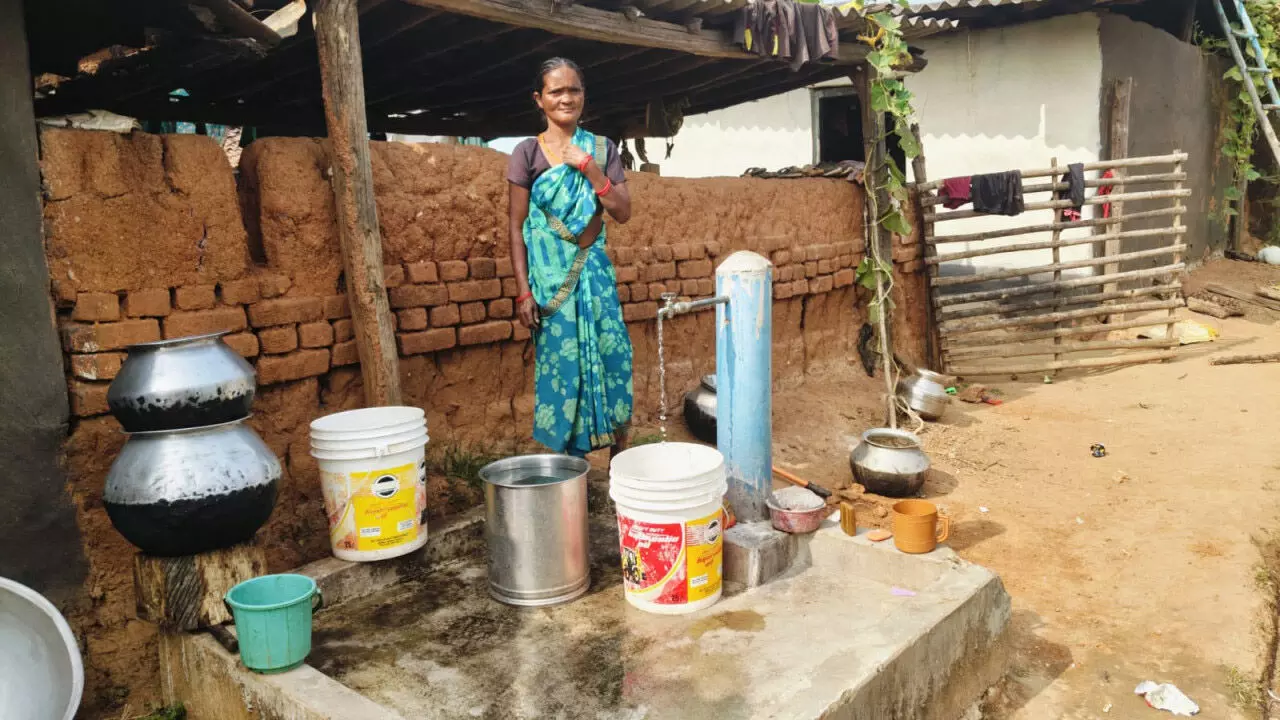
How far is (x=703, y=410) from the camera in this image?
5.02 m

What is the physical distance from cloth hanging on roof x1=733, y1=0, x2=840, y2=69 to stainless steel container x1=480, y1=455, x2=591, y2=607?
3.07m

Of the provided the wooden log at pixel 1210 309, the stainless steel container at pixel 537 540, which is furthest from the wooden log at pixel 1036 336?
the stainless steel container at pixel 537 540

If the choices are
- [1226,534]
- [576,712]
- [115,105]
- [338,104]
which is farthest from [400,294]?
[1226,534]

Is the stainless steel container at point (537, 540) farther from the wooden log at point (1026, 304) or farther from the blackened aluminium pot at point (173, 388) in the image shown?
the wooden log at point (1026, 304)

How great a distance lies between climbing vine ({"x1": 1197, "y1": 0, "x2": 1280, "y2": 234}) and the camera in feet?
34.4

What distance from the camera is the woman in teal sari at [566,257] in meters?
3.31

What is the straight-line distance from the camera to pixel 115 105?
5043 millimetres

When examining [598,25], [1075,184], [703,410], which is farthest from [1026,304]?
[598,25]

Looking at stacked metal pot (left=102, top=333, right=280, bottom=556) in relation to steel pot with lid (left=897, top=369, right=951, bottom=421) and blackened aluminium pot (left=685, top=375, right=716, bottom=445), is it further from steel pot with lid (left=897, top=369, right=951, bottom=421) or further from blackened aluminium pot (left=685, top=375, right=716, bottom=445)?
steel pot with lid (left=897, top=369, right=951, bottom=421)

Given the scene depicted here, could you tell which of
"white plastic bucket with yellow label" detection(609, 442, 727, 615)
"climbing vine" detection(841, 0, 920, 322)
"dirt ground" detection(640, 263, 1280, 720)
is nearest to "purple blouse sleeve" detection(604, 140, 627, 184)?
"white plastic bucket with yellow label" detection(609, 442, 727, 615)

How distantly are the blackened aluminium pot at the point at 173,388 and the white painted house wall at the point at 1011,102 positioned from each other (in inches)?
307

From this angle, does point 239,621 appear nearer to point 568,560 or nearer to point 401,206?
point 568,560

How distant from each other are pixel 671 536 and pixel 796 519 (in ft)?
2.06

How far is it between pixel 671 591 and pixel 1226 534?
288cm
